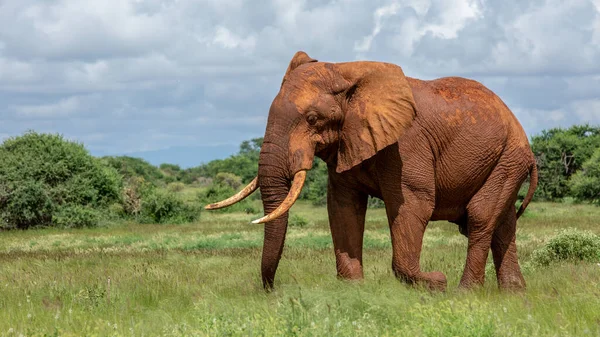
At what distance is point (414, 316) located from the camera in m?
7.24

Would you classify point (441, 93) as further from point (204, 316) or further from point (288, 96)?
point (204, 316)

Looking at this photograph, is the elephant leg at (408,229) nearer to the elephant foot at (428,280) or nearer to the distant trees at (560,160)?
the elephant foot at (428,280)

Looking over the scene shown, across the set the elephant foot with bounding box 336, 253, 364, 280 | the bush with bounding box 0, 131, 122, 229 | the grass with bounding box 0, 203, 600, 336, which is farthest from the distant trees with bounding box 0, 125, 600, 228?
the elephant foot with bounding box 336, 253, 364, 280

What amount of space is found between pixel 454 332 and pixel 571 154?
167ft

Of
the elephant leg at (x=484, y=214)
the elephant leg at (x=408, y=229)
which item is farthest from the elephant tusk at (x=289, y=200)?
the elephant leg at (x=484, y=214)

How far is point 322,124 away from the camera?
27.8ft

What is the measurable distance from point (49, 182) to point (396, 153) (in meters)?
27.5

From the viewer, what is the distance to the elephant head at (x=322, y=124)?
8.29 meters

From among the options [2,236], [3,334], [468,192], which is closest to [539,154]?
[2,236]

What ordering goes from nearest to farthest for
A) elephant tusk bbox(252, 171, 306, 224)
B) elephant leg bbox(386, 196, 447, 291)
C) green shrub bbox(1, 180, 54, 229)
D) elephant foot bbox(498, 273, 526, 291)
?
elephant tusk bbox(252, 171, 306, 224) → elephant leg bbox(386, 196, 447, 291) → elephant foot bbox(498, 273, 526, 291) → green shrub bbox(1, 180, 54, 229)

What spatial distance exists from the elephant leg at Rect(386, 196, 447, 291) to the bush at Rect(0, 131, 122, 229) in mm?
25431

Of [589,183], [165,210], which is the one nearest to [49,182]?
[165,210]

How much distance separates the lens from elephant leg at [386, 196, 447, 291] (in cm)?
863

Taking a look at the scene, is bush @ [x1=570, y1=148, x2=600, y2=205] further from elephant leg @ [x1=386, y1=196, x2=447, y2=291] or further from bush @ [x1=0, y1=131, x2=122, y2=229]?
elephant leg @ [x1=386, y1=196, x2=447, y2=291]
